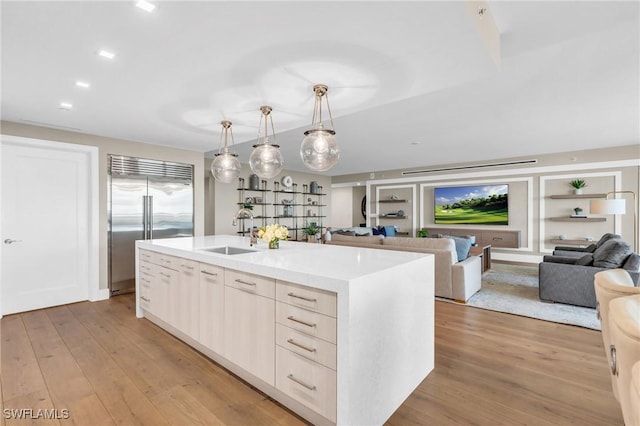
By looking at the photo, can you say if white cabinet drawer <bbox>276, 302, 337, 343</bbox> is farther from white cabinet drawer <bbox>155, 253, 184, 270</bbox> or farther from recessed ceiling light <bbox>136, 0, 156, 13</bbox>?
recessed ceiling light <bbox>136, 0, 156, 13</bbox>

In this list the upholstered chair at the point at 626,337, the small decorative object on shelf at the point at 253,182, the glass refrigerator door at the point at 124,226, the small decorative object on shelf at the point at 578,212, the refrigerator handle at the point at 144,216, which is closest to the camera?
the upholstered chair at the point at 626,337

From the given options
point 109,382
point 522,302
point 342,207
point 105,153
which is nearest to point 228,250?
point 109,382

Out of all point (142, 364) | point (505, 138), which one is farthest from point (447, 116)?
point (142, 364)

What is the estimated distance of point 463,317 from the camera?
3604 millimetres

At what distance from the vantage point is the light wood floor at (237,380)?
1.89 m

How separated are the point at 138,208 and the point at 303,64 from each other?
3774mm

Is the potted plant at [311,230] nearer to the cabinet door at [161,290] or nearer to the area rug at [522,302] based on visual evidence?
the area rug at [522,302]

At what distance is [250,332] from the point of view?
2129mm

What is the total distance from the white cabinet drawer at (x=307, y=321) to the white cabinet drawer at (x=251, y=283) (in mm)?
119

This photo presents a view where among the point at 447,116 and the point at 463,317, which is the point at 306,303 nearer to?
the point at 463,317

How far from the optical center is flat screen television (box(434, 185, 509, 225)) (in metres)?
7.46

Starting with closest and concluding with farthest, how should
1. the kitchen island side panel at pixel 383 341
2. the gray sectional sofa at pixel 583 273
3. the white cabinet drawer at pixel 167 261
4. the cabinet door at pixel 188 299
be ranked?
the kitchen island side panel at pixel 383 341, the cabinet door at pixel 188 299, the white cabinet drawer at pixel 167 261, the gray sectional sofa at pixel 583 273

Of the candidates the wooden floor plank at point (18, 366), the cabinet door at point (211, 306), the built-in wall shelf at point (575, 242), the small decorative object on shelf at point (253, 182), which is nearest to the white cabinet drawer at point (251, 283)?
the cabinet door at point (211, 306)

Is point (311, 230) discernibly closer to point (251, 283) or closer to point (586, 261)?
point (586, 261)
